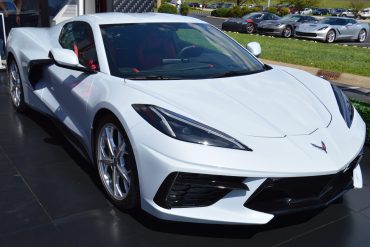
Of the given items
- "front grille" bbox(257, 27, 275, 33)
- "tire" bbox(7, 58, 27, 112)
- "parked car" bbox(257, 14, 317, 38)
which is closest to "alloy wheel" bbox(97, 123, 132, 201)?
"tire" bbox(7, 58, 27, 112)

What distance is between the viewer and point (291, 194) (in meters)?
2.55

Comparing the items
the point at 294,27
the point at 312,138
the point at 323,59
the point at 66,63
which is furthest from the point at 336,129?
the point at 294,27

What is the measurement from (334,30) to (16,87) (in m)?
15.4

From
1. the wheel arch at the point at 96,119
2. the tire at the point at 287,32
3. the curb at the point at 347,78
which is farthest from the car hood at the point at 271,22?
the wheel arch at the point at 96,119

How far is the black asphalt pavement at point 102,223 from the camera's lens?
270 cm

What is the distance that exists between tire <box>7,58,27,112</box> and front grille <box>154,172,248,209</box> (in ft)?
9.82

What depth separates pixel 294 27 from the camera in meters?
19.8

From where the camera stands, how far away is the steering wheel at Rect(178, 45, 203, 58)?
3640 millimetres

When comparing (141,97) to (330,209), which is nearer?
(141,97)

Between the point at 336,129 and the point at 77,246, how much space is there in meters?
1.84

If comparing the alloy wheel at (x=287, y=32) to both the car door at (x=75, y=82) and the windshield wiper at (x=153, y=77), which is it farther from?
the windshield wiper at (x=153, y=77)

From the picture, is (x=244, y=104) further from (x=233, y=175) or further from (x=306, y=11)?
(x=306, y=11)

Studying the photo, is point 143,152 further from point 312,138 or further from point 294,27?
point 294,27

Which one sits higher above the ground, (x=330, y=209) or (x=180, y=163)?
(x=180, y=163)
